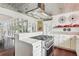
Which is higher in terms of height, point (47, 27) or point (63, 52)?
point (47, 27)

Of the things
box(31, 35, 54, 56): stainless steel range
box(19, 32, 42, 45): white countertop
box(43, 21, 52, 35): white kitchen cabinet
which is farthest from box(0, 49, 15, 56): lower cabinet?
box(43, 21, 52, 35): white kitchen cabinet

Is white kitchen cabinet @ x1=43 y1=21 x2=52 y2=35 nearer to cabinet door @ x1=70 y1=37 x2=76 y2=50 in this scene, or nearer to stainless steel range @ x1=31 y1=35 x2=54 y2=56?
stainless steel range @ x1=31 y1=35 x2=54 y2=56

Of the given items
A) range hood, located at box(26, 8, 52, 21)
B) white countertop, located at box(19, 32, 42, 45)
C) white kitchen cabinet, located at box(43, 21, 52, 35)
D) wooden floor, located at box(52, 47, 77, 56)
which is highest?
range hood, located at box(26, 8, 52, 21)

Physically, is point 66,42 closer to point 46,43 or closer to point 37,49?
point 46,43

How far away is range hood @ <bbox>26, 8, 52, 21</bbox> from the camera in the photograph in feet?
5.63

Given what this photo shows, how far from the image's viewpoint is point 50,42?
5.65 ft

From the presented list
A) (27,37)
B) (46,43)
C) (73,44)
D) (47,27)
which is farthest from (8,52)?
(73,44)

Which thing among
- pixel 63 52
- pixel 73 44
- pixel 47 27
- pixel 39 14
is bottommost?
→ pixel 63 52

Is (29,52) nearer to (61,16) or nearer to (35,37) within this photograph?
(35,37)

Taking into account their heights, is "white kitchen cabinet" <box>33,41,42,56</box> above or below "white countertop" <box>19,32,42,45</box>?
below

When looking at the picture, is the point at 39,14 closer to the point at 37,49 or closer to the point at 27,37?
the point at 27,37

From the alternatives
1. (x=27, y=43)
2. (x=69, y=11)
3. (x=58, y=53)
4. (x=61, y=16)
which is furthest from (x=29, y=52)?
(x=69, y=11)

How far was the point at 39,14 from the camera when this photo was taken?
68.4 inches

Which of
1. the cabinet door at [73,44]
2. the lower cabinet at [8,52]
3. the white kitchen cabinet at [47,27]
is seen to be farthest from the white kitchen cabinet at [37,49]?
the cabinet door at [73,44]
